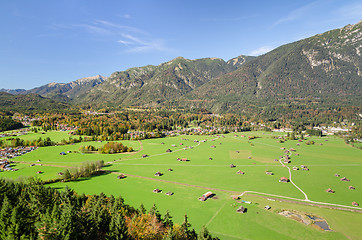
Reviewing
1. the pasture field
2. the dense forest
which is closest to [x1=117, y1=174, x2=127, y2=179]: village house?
the pasture field

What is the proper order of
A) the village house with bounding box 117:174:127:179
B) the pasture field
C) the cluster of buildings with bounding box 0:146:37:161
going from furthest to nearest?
1. the cluster of buildings with bounding box 0:146:37:161
2. the village house with bounding box 117:174:127:179
3. the pasture field

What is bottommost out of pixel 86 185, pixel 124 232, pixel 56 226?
pixel 86 185

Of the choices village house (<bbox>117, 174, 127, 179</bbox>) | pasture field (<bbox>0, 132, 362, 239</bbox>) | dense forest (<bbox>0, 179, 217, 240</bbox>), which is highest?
dense forest (<bbox>0, 179, 217, 240</bbox>)

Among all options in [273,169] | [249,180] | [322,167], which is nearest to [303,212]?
[249,180]

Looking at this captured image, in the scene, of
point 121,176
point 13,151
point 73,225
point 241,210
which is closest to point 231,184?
point 241,210

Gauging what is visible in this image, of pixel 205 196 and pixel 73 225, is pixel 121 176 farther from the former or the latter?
pixel 73 225

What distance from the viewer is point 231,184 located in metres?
77.9

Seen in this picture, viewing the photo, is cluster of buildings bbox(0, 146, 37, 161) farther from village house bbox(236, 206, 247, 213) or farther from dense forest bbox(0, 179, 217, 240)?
village house bbox(236, 206, 247, 213)

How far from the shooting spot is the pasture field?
50156 mm

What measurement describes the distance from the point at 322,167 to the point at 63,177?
12189cm

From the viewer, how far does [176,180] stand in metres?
83.3

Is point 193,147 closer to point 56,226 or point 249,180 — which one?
point 249,180

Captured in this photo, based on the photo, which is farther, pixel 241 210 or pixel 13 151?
pixel 13 151

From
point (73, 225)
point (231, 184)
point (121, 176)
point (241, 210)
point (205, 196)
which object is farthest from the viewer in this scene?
point (121, 176)
